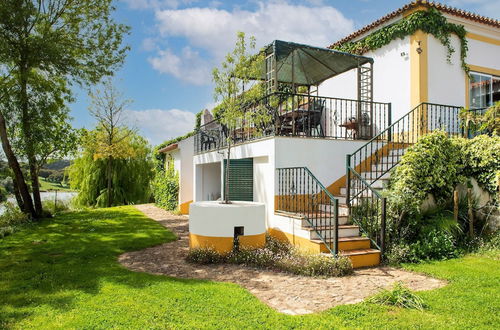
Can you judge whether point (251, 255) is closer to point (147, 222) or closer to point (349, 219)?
point (349, 219)

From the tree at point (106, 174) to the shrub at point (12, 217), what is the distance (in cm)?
702

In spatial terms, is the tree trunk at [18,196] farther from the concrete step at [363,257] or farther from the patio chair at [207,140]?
the concrete step at [363,257]

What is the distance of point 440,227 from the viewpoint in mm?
7355

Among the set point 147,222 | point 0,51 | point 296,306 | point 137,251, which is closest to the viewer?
point 296,306

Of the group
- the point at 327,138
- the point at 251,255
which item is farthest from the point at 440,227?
the point at 251,255

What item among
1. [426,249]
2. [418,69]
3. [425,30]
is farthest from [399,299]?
[425,30]

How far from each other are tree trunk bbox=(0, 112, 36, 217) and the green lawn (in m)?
7.72

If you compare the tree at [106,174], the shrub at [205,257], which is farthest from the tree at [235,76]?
the tree at [106,174]

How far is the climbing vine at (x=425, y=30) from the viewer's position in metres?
11.1

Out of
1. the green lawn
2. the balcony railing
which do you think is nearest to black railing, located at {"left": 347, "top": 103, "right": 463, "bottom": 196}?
the balcony railing

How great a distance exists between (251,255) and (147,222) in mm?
7572

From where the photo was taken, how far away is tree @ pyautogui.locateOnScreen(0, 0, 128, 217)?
1190 centimetres

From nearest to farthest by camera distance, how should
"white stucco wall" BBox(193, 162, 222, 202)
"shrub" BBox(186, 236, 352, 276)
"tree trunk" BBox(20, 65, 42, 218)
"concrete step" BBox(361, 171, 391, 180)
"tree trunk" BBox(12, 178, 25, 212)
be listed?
"shrub" BBox(186, 236, 352, 276) < "concrete step" BBox(361, 171, 391, 180) < "tree trunk" BBox(20, 65, 42, 218) < "white stucco wall" BBox(193, 162, 222, 202) < "tree trunk" BBox(12, 178, 25, 212)

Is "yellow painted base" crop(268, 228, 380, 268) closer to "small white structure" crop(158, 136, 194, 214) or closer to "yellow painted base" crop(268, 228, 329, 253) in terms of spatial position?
"yellow painted base" crop(268, 228, 329, 253)
